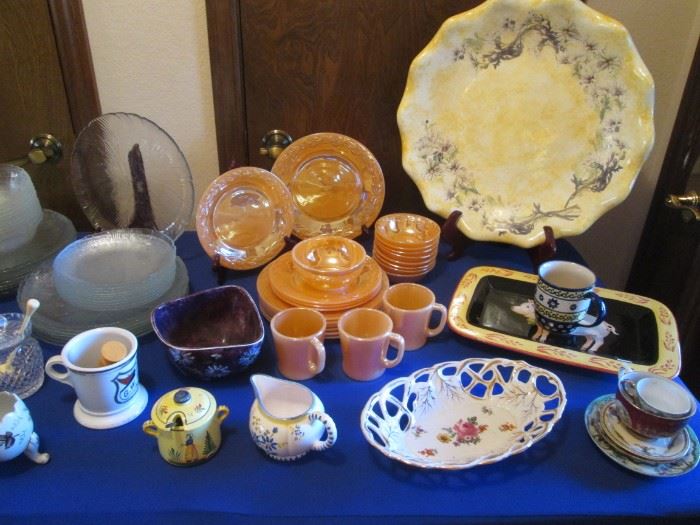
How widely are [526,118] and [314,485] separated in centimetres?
86

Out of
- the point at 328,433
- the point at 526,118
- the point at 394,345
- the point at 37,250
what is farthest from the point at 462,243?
the point at 37,250

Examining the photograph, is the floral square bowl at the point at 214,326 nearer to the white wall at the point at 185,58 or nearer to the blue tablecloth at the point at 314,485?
the blue tablecloth at the point at 314,485

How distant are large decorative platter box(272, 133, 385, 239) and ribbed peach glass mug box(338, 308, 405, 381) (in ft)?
1.10

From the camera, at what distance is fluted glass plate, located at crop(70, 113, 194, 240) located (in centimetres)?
112

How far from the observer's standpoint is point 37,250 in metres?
1.09

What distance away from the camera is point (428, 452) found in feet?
2.48

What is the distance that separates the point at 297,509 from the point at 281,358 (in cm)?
24

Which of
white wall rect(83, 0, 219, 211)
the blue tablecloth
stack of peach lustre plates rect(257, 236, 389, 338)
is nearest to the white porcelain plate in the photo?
the blue tablecloth

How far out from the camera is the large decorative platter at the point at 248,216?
1102 mm

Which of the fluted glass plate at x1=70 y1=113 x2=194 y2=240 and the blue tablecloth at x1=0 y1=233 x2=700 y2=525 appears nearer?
the blue tablecloth at x1=0 y1=233 x2=700 y2=525

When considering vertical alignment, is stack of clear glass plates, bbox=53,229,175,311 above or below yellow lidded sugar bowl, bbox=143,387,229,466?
above

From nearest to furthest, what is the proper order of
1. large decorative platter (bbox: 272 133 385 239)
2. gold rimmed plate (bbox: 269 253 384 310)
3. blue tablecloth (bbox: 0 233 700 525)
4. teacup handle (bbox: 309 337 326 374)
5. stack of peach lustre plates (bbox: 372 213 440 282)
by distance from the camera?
blue tablecloth (bbox: 0 233 700 525)
teacup handle (bbox: 309 337 326 374)
gold rimmed plate (bbox: 269 253 384 310)
stack of peach lustre plates (bbox: 372 213 440 282)
large decorative platter (bbox: 272 133 385 239)

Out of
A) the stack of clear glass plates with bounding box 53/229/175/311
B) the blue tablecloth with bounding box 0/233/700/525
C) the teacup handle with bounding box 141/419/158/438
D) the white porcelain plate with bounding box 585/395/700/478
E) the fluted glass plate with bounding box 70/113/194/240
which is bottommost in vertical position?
the blue tablecloth with bounding box 0/233/700/525

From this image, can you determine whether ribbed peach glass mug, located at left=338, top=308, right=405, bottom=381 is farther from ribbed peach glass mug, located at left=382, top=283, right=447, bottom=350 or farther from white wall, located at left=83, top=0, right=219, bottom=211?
white wall, located at left=83, top=0, right=219, bottom=211
